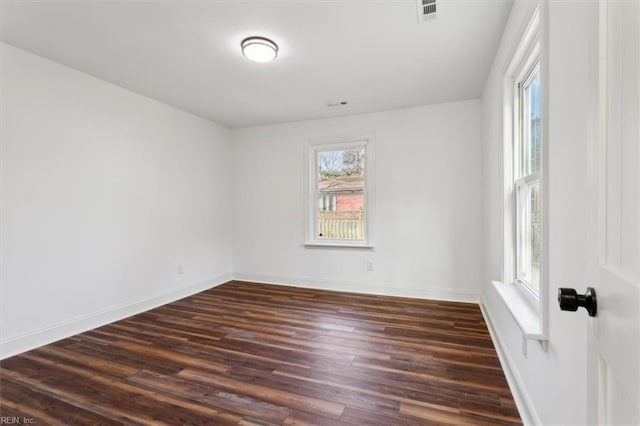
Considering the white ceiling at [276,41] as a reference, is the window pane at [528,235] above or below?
below

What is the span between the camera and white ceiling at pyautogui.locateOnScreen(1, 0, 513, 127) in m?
2.00

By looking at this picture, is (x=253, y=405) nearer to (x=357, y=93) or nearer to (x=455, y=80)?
(x=357, y=93)

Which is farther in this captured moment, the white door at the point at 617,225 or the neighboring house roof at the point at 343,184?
the neighboring house roof at the point at 343,184

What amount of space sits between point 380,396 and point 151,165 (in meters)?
3.51

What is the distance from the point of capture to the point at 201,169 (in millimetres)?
4379

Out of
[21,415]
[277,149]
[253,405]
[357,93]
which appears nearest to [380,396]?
[253,405]

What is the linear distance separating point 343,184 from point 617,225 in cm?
385

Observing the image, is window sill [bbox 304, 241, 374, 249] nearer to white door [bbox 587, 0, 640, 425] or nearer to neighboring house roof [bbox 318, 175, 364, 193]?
neighboring house roof [bbox 318, 175, 364, 193]

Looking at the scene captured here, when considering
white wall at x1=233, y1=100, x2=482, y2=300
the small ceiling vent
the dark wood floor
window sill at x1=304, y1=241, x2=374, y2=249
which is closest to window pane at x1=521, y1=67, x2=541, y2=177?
the small ceiling vent

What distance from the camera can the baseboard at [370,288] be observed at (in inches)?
148

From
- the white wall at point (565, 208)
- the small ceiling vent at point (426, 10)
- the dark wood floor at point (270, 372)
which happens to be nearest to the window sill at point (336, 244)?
the dark wood floor at point (270, 372)

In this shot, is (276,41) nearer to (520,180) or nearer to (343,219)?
(520,180)

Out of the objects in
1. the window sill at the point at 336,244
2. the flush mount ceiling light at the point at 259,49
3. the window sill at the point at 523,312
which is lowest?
the window sill at the point at 523,312

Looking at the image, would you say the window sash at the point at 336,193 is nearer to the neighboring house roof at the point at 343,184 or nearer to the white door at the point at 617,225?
the neighboring house roof at the point at 343,184
